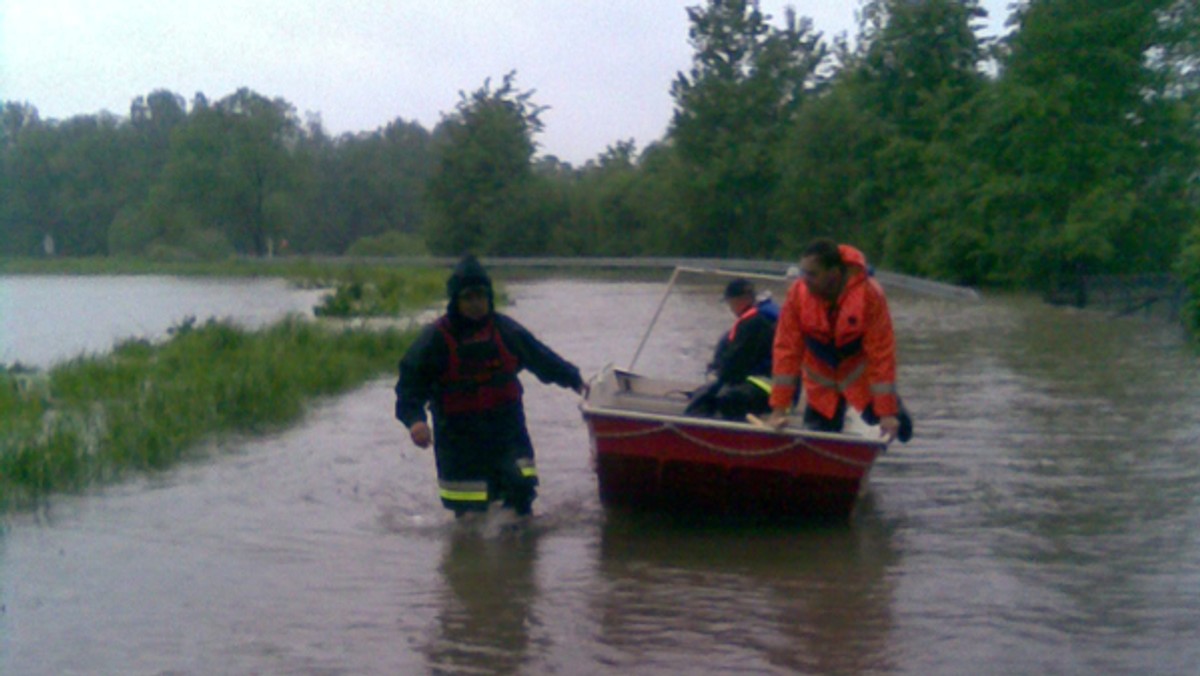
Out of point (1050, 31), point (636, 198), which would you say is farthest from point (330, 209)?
point (1050, 31)

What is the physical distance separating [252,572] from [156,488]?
8.87 ft

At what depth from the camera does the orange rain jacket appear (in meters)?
7.53

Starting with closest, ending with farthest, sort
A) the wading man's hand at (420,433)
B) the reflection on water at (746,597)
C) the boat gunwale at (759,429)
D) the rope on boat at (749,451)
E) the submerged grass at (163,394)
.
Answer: the reflection on water at (746,597), the wading man's hand at (420,433), the boat gunwale at (759,429), the rope on boat at (749,451), the submerged grass at (163,394)

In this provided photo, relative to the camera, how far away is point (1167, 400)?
559 inches

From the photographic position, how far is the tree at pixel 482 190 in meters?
70.1

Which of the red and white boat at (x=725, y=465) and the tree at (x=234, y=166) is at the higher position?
the tree at (x=234, y=166)

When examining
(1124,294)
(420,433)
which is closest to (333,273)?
(1124,294)

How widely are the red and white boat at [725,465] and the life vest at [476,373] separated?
75cm

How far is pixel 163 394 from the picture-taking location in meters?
13.2

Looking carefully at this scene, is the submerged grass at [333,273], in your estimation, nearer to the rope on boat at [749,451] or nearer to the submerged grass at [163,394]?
the submerged grass at [163,394]

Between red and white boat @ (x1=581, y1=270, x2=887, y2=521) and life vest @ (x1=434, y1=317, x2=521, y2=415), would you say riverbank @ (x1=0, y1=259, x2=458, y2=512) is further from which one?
red and white boat @ (x1=581, y1=270, x2=887, y2=521)

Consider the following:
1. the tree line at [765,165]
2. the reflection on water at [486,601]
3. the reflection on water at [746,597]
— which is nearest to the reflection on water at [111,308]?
the tree line at [765,165]

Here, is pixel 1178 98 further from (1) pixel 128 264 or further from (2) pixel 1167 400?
(1) pixel 128 264

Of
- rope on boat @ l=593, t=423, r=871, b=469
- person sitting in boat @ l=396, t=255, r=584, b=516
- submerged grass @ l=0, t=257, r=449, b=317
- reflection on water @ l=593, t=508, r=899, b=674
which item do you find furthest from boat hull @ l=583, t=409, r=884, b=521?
submerged grass @ l=0, t=257, r=449, b=317
